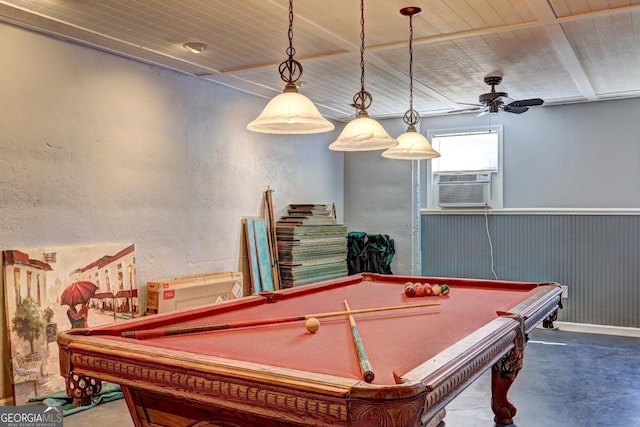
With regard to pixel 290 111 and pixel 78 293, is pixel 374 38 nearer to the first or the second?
pixel 290 111

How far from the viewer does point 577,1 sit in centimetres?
320

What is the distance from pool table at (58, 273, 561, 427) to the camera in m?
1.47

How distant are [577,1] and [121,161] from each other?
3.45 metres

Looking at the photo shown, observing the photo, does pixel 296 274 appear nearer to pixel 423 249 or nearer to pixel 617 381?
pixel 423 249

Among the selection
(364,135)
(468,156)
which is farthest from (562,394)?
(468,156)

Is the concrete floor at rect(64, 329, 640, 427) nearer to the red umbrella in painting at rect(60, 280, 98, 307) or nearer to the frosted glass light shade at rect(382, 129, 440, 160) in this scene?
the red umbrella in painting at rect(60, 280, 98, 307)

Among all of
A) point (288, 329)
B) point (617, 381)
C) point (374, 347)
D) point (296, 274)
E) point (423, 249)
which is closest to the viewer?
point (374, 347)

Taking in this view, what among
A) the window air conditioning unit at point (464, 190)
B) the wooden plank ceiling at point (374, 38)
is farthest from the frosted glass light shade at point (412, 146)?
the window air conditioning unit at point (464, 190)

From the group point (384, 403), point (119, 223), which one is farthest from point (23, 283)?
point (384, 403)

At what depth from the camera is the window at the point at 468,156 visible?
6.69 metres

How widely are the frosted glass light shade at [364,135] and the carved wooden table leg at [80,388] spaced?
1.85m

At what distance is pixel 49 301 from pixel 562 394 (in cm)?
377

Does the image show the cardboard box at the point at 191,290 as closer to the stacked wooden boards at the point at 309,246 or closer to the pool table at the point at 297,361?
the stacked wooden boards at the point at 309,246

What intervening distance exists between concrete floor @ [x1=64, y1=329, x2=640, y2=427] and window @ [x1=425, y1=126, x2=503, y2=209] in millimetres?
2203
